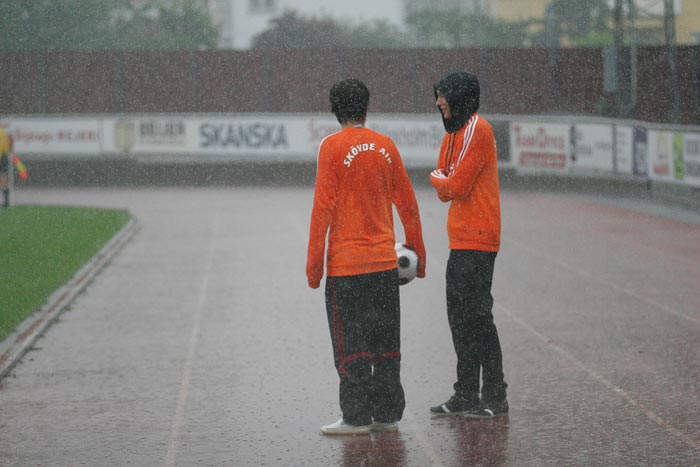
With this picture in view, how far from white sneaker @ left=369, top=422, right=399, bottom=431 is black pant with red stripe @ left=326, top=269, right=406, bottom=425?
2cm

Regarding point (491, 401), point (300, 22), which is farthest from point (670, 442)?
point (300, 22)

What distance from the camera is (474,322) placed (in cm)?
663

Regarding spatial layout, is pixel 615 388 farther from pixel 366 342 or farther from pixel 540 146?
pixel 540 146

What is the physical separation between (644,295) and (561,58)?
81.8 feet

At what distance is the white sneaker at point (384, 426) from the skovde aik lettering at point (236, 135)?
26.5m

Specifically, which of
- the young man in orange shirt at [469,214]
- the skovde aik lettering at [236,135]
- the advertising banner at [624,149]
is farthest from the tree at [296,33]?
the young man in orange shirt at [469,214]

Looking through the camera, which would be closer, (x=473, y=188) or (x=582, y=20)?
(x=473, y=188)

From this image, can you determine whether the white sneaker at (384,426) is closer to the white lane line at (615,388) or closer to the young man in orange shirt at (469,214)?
the young man in orange shirt at (469,214)

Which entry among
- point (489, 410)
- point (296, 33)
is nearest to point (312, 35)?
point (296, 33)

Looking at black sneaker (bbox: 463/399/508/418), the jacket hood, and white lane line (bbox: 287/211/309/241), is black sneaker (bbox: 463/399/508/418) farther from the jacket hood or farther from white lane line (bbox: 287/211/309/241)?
white lane line (bbox: 287/211/309/241)

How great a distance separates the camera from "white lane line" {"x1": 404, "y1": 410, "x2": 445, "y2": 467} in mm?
5949

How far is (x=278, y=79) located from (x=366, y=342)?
30910 millimetres

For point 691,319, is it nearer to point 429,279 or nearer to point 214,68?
point 429,279

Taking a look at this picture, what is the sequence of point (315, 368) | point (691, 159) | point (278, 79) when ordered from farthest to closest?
point (278, 79) → point (691, 159) → point (315, 368)
